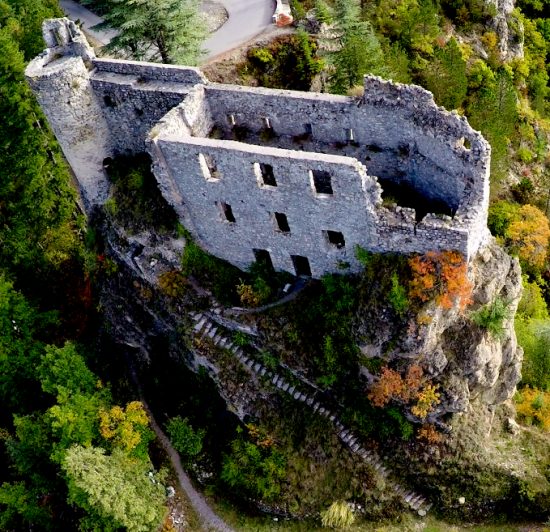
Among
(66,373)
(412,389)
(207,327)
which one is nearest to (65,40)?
(207,327)

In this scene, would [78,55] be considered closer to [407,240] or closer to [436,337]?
[407,240]

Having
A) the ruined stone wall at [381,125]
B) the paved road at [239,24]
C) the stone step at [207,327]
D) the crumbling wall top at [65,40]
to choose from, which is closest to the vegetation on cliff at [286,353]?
the stone step at [207,327]

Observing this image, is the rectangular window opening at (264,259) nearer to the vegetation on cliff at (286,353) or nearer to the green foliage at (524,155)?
the vegetation on cliff at (286,353)

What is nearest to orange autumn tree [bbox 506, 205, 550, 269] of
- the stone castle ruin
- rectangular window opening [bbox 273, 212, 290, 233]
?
the stone castle ruin

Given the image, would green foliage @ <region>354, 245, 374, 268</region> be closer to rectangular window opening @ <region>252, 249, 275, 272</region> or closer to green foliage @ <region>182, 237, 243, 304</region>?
rectangular window opening @ <region>252, 249, 275, 272</region>

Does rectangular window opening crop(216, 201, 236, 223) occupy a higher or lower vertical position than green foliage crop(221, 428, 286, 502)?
higher
